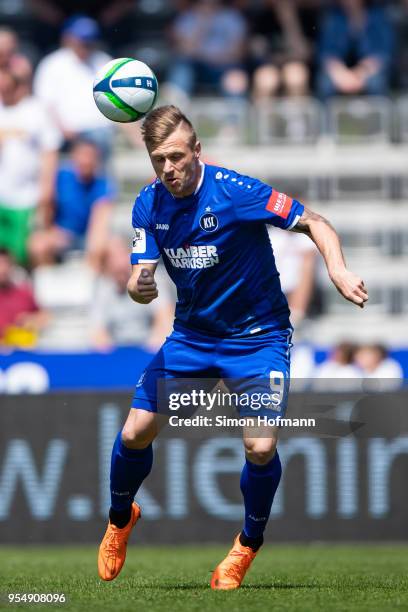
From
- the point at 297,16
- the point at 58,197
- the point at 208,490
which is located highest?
the point at 297,16

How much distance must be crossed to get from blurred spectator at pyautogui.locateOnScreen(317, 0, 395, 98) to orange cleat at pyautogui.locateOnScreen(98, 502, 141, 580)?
842 centimetres

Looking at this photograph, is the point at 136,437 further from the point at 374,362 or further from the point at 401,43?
the point at 401,43

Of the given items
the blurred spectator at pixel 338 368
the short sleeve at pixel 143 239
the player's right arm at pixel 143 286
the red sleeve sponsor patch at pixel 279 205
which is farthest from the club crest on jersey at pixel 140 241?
the blurred spectator at pixel 338 368

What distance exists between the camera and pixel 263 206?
20.7ft

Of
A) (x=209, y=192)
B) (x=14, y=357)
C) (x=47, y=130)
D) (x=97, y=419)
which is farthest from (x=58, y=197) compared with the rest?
(x=209, y=192)

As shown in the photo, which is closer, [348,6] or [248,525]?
[248,525]

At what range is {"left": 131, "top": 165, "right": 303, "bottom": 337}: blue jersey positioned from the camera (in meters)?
6.31

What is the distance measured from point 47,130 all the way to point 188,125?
295 inches

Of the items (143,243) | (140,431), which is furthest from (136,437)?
(143,243)

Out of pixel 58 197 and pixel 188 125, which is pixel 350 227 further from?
pixel 188 125

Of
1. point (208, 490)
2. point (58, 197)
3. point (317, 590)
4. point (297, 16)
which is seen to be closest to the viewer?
point (317, 590)

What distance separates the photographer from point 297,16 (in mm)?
14789

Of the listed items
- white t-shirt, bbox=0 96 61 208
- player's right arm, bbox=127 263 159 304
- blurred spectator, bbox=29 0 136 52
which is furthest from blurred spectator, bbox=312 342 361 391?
blurred spectator, bbox=29 0 136 52

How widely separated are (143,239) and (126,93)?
81 centimetres
